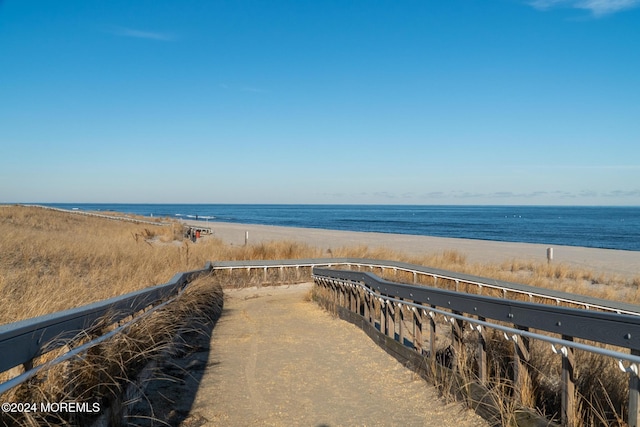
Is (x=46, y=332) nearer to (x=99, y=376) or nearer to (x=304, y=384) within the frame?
(x=99, y=376)

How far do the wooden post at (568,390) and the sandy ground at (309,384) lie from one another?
98 centimetres

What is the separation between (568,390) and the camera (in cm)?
394

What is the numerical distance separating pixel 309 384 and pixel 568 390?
3.08 m

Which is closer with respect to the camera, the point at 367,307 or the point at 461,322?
the point at 461,322

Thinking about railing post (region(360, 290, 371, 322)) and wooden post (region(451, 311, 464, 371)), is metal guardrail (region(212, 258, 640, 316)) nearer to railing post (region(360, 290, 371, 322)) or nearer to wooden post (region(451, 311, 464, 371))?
railing post (region(360, 290, 371, 322))

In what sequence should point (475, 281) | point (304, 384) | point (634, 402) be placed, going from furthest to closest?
point (475, 281) → point (304, 384) → point (634, 402)

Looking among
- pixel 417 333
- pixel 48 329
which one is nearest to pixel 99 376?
pixel 48 329

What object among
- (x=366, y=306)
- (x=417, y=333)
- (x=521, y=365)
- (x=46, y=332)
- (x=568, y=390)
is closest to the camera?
(x=46, y=332)

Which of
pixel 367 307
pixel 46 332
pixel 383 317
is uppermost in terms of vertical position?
pixel 46 332

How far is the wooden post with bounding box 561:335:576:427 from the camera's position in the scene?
12.6 feet

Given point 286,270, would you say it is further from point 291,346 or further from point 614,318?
point 614,318

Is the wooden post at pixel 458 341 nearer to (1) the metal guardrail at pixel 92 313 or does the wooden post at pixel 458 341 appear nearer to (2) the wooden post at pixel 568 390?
(2) the wooden post at pixel 568 390

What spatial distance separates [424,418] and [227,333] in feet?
16.1

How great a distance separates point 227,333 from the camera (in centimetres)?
935
